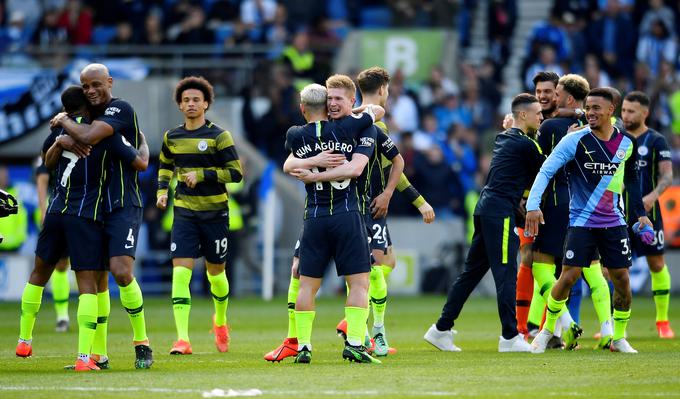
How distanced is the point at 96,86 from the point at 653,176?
6.99 meters

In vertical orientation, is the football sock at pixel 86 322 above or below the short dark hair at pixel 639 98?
below

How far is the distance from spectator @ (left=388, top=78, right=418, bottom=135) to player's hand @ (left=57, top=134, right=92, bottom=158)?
1620 cm

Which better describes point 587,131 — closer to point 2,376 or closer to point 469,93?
point 2,376

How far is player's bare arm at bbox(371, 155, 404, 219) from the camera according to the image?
40.1 ft

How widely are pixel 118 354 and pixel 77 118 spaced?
2757 mm

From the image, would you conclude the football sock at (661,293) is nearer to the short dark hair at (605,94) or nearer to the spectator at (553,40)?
the short dark hair at (605,94)

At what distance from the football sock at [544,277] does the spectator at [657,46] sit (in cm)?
1554

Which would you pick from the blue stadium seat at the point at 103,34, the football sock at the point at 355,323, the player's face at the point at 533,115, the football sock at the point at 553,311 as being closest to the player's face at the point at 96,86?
the football sock at the point at 355,323

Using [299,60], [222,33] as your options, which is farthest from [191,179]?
[222,33]

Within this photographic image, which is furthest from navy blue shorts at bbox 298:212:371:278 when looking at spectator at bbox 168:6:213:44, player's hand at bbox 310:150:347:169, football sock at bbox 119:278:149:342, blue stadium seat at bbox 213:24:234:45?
blue stadium seat at bbox 213:24:234:45

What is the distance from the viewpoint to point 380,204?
40.9 feet

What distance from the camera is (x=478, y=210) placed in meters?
13.1

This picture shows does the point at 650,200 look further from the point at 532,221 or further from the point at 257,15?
the point at 257,15

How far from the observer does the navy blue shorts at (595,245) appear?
1220cm
